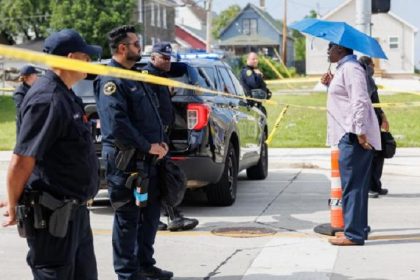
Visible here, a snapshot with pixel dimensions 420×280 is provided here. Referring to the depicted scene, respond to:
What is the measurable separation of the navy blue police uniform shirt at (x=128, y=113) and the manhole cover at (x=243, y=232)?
224 cm

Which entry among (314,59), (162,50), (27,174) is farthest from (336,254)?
(314,59)

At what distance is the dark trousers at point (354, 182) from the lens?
21.9 ft

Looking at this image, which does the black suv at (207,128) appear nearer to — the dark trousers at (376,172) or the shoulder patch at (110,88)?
the dark trousers at (376,172)

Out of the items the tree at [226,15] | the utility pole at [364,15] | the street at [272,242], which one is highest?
the tree at [226,15]

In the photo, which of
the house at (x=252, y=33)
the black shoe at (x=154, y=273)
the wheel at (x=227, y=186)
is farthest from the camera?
the house at (x=252, y=33)

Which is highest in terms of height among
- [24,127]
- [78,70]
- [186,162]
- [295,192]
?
[78,70]

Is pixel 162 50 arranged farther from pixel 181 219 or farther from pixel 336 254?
pixel 336 254

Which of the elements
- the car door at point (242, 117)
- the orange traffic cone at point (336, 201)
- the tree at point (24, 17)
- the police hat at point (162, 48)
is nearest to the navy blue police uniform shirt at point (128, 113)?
the police hat at point (162, 48)

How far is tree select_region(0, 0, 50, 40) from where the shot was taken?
49.0m

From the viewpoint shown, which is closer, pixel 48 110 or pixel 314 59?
pixel 48 110

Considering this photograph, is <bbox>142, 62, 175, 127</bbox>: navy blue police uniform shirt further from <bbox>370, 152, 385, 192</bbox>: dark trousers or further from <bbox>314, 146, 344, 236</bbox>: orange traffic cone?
<bbox>370, 152, 385, 192</bbox>: dark trousers

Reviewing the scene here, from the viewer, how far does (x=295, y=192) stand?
10.3 m

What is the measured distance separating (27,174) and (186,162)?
4.18 meters

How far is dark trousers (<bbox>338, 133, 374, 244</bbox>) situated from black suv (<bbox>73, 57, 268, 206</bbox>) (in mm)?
1754
